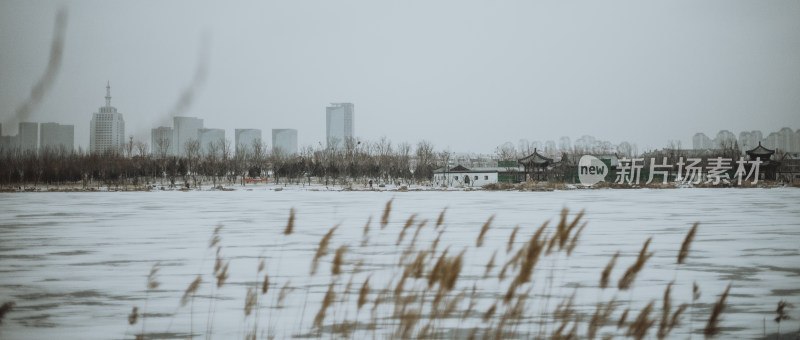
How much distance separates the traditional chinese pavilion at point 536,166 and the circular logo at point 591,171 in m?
3.51

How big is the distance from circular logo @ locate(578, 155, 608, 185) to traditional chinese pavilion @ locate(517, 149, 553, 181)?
11.5 feet

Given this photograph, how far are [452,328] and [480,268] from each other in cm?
359

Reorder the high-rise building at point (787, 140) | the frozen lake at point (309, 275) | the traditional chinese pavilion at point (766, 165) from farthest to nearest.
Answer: the high-rise building at point (787, 140)
the traditional chinese pavilion at point (766, 165)
the frozen lake at point (309, 275)

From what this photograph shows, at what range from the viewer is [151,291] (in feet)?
25.0

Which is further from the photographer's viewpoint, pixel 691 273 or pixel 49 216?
pixel 49 216

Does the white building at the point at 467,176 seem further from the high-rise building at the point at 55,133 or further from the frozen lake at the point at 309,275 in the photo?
the high-rise building at the point at 55,133

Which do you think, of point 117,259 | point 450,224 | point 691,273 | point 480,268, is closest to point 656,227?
point 450,224

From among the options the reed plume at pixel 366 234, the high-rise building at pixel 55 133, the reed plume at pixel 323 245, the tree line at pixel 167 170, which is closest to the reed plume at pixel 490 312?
the reed plume at pixel 366 234

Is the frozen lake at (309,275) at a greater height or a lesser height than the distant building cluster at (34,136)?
lesser

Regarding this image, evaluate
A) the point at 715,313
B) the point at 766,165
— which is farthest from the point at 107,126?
the point at 766,165

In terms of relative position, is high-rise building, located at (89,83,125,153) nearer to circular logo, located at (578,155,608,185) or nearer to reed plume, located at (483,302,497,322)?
reed plume, located at (483,302,497,322)

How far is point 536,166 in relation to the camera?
6138 centimetres

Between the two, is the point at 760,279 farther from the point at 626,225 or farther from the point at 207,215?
the point at 207,215

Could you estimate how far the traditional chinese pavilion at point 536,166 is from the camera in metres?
60.7
